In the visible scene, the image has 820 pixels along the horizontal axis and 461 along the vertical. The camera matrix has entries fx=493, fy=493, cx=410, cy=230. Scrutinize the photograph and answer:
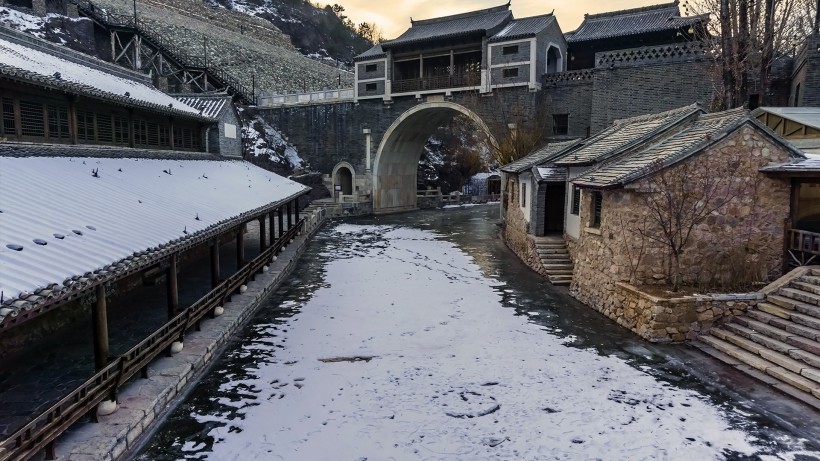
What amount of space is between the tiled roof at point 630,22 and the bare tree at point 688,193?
59.6ft

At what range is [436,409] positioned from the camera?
7.70 m

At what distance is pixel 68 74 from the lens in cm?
1336

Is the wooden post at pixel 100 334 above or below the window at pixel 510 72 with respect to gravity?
below

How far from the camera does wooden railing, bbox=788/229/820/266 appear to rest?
36.2 ft

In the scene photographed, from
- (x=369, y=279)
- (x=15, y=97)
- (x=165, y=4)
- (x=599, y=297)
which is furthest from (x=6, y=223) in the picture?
(x=165, y=4)

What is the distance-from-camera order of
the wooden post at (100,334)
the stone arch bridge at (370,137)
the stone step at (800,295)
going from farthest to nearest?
the stone arch bridge at (370,137) < the stone step at (800,295) < the wooden post at (100,334)

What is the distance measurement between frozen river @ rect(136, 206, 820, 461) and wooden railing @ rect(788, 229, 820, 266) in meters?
3.90

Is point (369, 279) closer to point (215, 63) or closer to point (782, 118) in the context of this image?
point (782, 118)

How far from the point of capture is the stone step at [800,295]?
32.0ft

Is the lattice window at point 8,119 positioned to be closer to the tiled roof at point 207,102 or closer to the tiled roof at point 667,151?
the tiled roof at point 207,102

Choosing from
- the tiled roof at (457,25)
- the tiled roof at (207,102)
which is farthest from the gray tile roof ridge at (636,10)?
the tiled roof at (207,102)

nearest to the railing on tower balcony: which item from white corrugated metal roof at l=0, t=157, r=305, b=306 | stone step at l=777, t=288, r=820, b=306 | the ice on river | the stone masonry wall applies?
white corrugated metal roof at l=0, t=157, r=305, b=306

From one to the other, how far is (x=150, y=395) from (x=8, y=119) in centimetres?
717

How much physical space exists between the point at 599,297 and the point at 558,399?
586 cm
